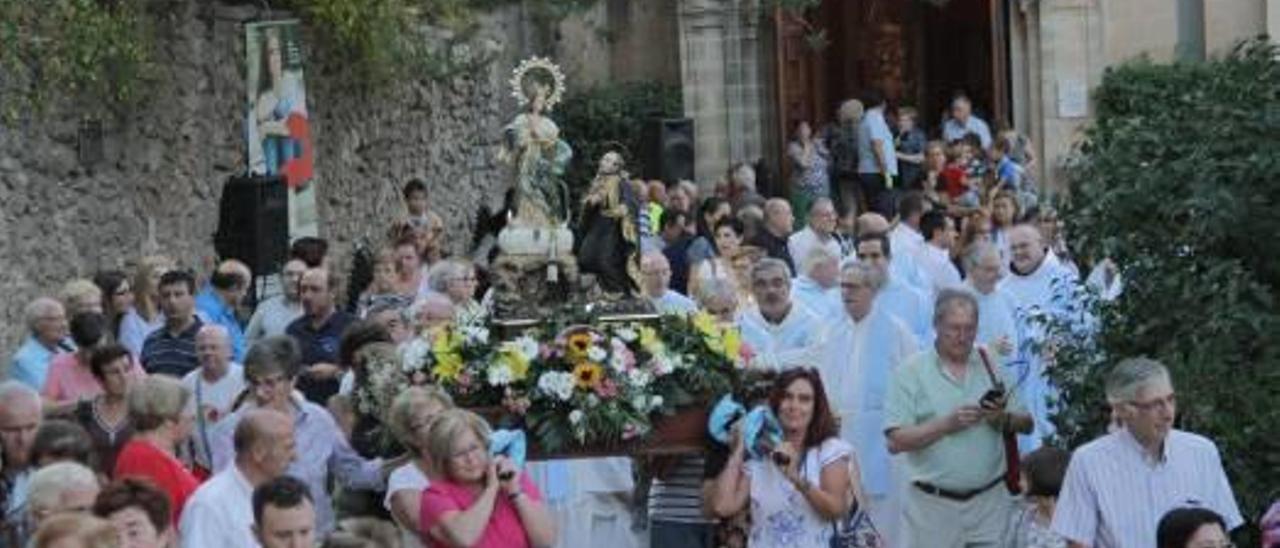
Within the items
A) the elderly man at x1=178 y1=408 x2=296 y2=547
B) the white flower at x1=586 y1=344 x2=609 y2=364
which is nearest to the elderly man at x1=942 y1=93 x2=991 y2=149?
the white flower at x1=586 y1=344 x2=609 y2=364

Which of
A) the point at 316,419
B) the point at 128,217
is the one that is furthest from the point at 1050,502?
the point at 128,217

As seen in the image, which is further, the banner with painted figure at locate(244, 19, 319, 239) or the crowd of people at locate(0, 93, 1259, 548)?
the banner with painted figure at locate(244, 19, 319, 239)

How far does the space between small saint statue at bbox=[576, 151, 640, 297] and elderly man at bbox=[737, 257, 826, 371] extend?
733mm

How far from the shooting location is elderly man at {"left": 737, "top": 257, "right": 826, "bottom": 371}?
52.5ft

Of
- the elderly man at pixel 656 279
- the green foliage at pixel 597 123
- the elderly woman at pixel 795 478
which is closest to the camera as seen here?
the elderly woman at pixel 795 478

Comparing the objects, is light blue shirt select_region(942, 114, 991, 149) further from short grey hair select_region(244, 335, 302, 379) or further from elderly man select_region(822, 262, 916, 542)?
short grey hair select_region(244, 335, 302, 379)

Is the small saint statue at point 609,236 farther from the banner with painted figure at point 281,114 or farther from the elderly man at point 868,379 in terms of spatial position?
the banner with painted figure at point 281,114

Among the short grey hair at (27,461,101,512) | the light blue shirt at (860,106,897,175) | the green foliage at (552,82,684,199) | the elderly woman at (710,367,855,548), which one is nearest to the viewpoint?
the short grey hair at (27,461,101,512)

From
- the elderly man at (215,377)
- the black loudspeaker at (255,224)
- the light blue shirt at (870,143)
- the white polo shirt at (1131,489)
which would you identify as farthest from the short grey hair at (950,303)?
the light blue shirt at (870,143)

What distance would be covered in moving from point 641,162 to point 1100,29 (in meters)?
5.72

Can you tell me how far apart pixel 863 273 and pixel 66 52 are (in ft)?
21.6

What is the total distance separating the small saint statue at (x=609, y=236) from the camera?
1675 cm

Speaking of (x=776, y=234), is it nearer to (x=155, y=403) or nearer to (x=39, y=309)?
(x=39, y=309)

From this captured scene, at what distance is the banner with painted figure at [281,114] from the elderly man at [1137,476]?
12221 millimetres
